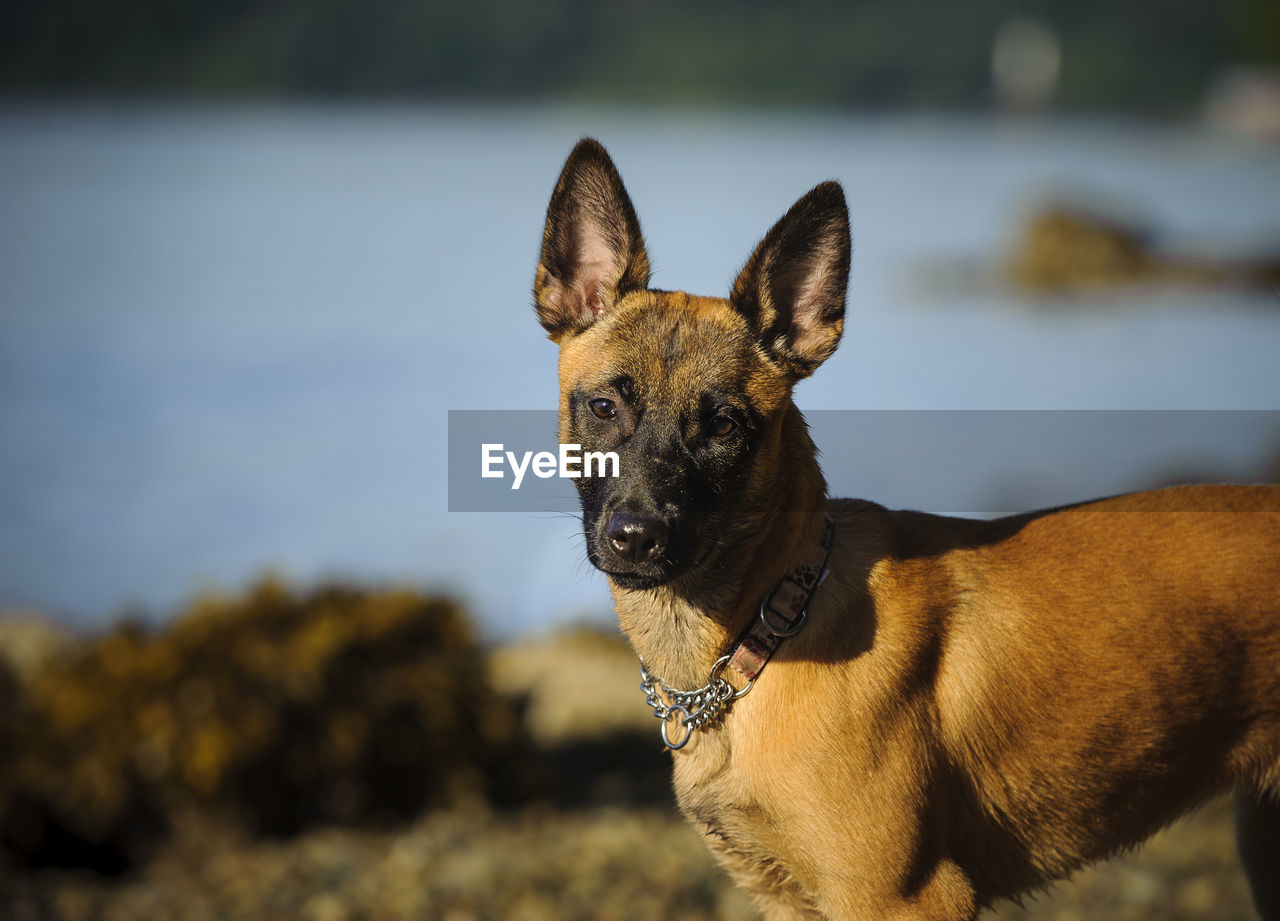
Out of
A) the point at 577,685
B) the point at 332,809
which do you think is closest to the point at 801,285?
the point at 332,809

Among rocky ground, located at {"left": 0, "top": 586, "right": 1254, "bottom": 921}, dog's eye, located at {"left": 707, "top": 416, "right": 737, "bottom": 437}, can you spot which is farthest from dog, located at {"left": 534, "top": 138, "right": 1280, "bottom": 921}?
rocky ground, located at {"left": 0, "top": 586, "right": 1254, "bottom": 921}

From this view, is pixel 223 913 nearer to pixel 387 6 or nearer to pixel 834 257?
pixel 834 257

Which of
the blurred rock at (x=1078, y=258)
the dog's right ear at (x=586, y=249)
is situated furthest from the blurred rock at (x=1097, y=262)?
the dog's right ear at (x=586, y=249)

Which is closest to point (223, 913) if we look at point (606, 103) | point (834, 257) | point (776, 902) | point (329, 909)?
point (329, 909)

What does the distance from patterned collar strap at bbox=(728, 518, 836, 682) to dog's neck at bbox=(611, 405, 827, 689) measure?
4cm

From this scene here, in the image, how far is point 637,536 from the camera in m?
2.72

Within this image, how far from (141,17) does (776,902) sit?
158 ft

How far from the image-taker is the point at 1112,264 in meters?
21.1

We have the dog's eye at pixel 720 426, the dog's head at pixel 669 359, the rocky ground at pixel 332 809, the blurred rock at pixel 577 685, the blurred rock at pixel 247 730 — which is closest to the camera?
the dog's head at pixel 669 359

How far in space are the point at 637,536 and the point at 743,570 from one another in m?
0.43

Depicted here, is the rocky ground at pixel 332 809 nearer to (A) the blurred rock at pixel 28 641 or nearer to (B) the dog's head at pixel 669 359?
(A) the blurred rock at pixel 28 641

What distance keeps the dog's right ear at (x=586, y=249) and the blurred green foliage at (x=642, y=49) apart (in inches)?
1627

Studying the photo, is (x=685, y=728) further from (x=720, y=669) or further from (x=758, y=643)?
(x=758, y=643)

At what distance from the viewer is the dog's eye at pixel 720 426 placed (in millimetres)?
2963
